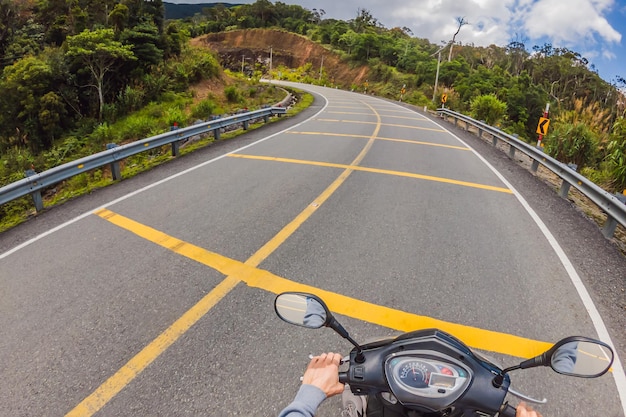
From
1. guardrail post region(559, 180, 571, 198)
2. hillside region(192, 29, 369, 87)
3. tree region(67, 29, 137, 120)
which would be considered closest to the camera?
guardrail post region(559, 180, 571, 198)

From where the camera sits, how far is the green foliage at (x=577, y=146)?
10.3 metres

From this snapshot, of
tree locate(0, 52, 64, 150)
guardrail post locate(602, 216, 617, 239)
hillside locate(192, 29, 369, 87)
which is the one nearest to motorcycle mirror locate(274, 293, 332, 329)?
guardrail post locate(602, 216, 617, 239)

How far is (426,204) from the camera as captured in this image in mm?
5938

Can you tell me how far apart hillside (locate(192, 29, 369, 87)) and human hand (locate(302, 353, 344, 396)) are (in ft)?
229

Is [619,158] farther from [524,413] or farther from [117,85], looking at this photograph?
[117,85]

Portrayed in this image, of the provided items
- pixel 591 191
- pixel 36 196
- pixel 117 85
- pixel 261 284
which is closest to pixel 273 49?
pixel 117 85

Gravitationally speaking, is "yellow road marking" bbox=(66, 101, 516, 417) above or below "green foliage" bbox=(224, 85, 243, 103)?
below

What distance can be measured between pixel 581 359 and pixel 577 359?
0.05 feet

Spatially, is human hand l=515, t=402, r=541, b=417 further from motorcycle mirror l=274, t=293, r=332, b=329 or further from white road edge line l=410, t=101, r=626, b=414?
white road edge line l=410, t=101, r=626, b=414

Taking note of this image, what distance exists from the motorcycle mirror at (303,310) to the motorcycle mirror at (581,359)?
0.90 metres

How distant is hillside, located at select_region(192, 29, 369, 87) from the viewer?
71.9 meters

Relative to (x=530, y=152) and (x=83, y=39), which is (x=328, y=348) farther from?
(x=83, y=39)

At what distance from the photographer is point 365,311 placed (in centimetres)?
336

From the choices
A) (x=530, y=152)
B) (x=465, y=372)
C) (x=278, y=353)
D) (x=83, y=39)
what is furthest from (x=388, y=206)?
(x=83, y=39)
